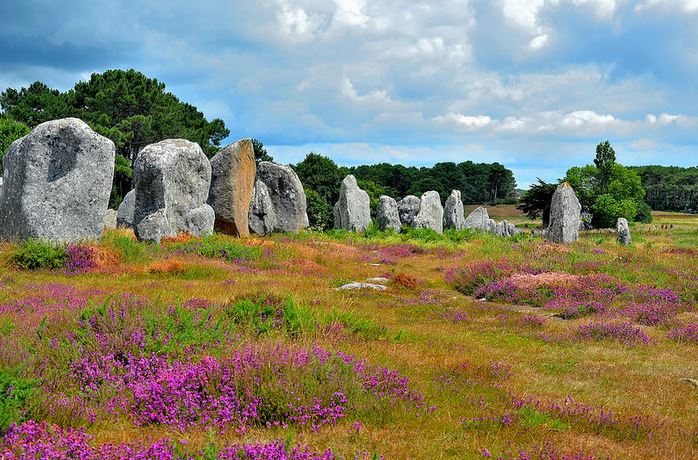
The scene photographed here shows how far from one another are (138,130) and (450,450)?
52.0 m

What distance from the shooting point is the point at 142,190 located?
22.8 m

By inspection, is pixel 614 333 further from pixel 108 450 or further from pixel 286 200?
pixel 286 200

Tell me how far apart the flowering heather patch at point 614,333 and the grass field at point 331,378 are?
0.15ft

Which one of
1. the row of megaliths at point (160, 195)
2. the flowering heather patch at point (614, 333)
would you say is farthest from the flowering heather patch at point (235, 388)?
the row of megaliths at point (160, 195)

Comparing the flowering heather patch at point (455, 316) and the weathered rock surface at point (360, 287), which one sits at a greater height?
the weathered rock surface at point (360, 287)

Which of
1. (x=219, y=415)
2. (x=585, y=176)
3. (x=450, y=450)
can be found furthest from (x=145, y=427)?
(x=585, y=176)

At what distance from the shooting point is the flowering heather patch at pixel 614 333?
10289 millimetres

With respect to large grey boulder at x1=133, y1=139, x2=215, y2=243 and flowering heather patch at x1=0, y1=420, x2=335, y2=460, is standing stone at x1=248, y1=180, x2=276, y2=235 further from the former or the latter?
flowering heather patch at x1=0, y1=420, x2=335, y2=460

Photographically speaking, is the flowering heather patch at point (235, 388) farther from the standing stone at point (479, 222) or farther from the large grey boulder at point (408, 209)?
the standing stone at point (479, 222)

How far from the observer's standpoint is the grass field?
4.82m

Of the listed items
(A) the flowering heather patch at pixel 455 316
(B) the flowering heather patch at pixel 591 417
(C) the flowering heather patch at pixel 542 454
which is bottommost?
(A) the flowering heather patch at pixel 455 316

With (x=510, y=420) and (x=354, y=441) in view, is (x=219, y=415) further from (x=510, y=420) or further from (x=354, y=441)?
(x=510, y=420)

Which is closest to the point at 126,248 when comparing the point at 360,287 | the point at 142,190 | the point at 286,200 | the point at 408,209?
the point at 142,190

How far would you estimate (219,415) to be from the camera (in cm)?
518
